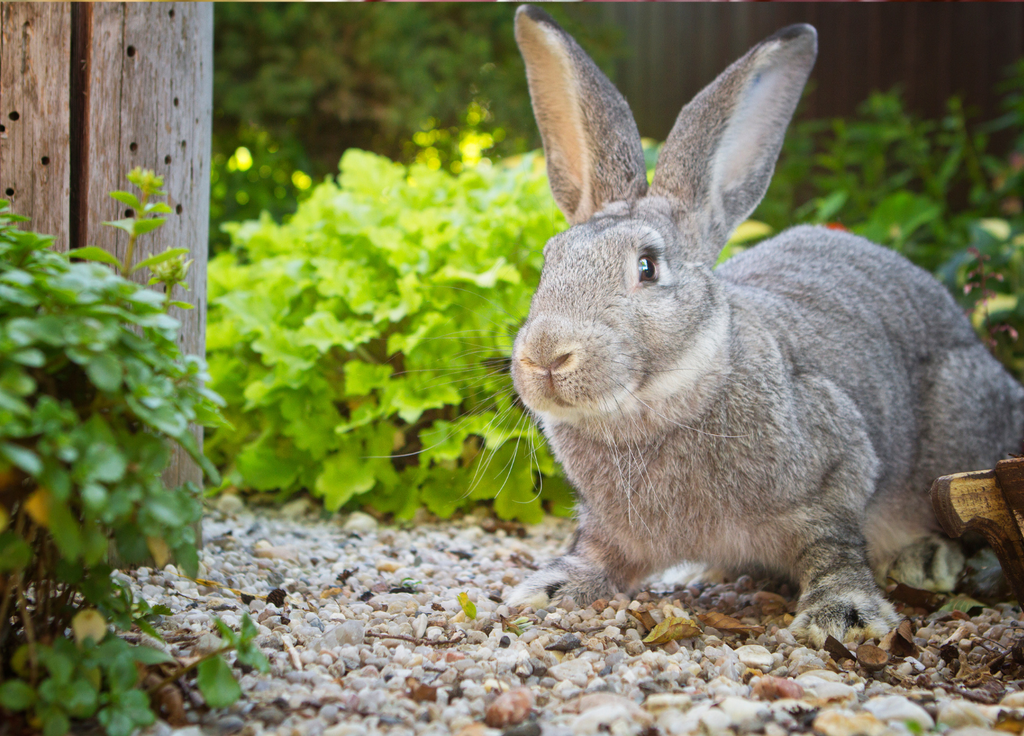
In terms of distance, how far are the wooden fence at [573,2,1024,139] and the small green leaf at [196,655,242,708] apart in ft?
23.0

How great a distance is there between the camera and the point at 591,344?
2.29 m

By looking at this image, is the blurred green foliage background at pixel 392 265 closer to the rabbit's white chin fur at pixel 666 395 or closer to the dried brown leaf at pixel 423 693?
the rabbit's white chin fur at pixel 666 395

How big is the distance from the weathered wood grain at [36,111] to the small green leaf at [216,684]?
1463mm

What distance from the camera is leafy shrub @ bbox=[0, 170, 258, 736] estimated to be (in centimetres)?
148

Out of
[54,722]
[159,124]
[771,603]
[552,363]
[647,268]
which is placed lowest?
[771,603]

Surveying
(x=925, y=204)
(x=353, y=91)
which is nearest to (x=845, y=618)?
(x=925, y=204)

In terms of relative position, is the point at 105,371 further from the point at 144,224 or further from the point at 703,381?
the point at 703,381

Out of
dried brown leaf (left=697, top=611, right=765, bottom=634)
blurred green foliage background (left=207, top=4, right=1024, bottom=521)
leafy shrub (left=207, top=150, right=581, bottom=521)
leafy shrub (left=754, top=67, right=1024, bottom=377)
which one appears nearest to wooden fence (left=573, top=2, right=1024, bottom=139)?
leafy shrub (left=754, top=67, right=1024, bottom=377)

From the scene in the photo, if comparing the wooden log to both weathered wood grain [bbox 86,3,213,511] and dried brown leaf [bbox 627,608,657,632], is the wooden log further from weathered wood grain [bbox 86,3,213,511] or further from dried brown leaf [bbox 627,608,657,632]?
weathered wood grain [bbox 86,3,213,511]

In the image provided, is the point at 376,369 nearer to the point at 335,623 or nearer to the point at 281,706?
the point at 335,623

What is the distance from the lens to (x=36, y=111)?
2.51 m

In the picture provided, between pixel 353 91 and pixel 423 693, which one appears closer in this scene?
pixel 423 693

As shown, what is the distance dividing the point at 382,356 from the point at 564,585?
162cm

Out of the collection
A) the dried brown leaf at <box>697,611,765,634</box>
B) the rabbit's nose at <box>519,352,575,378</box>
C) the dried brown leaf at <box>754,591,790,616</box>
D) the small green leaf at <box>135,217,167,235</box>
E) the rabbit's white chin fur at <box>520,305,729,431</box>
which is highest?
the small green leaf at <box>135,217,167,235</box>
